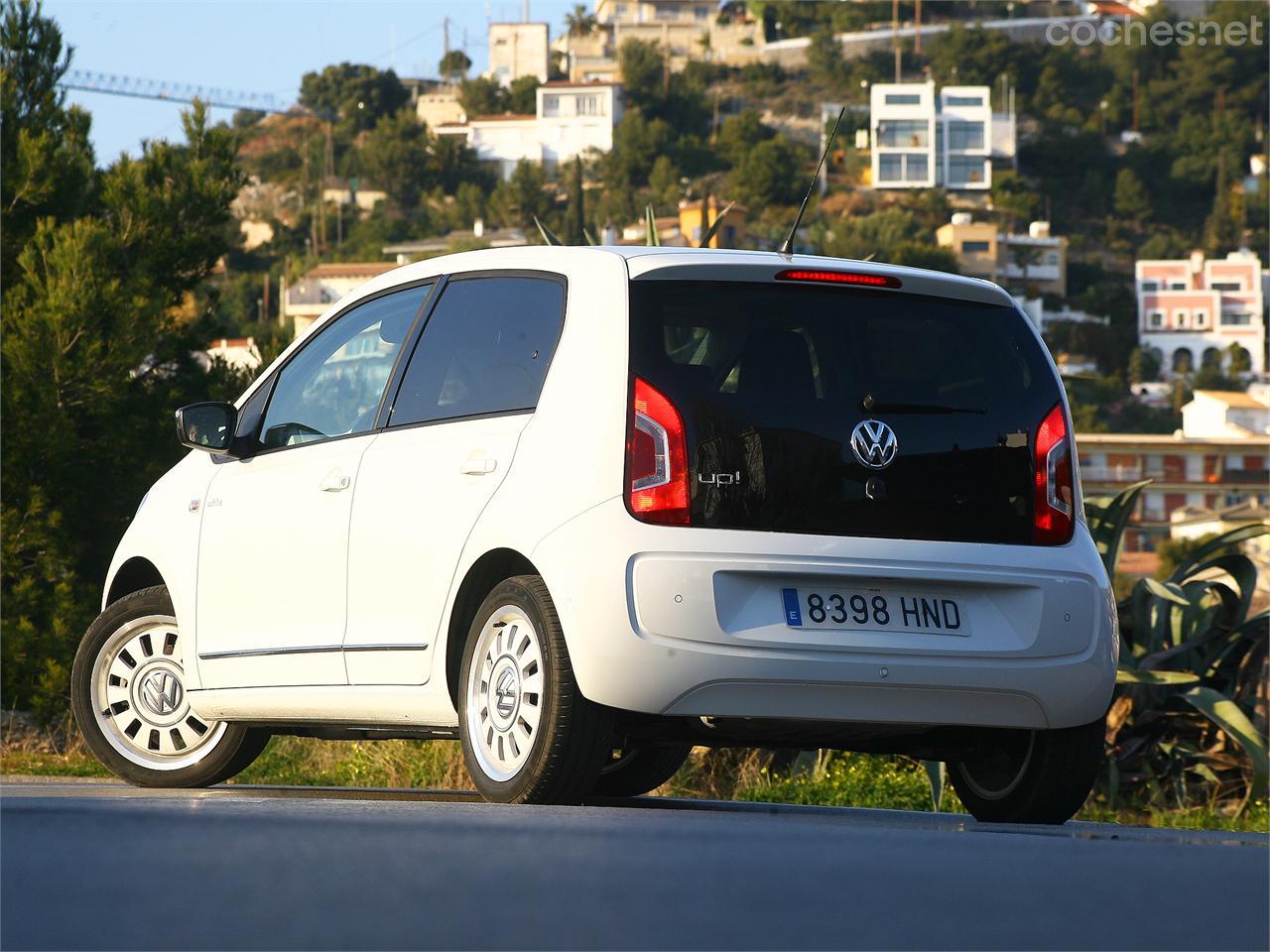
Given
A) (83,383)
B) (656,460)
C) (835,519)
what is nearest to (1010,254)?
(83,383)

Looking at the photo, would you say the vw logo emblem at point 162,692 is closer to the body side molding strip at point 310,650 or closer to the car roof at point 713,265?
the body side molding strip at point 310,650

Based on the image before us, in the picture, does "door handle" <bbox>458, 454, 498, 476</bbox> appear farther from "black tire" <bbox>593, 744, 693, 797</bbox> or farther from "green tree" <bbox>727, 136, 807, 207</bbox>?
"green tree" <bbox>727, 136, 807, 207</bbox>

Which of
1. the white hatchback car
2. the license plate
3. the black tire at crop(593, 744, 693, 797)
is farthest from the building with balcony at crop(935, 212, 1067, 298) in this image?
the license plate

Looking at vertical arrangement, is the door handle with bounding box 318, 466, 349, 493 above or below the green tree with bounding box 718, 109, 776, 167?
below

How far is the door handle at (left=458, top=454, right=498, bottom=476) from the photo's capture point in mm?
5849

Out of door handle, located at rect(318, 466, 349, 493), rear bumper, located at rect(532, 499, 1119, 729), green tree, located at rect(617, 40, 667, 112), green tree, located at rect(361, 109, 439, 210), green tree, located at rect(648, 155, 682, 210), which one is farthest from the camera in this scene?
green tree, located at rect(617, 40, 667, 112)

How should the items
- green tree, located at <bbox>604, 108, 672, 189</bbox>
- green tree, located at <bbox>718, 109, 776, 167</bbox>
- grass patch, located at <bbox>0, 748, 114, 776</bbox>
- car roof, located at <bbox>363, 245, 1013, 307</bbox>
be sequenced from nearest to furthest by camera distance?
car roof, located at <bbox>363, 245, 1013, 307</bbox>, grass patch, located at <bbox>0, 748, 114, 776</bbox>, green tree, located at <bbox>604, 108, 672, 189</bbox>, green tree, located at <bbox>718, 109, 776, 167</bbox>

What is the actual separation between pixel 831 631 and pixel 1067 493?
100 cm

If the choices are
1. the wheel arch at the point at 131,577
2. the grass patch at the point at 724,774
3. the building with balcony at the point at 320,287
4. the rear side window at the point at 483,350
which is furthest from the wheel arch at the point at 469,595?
the building with balcony at the point at 320,287

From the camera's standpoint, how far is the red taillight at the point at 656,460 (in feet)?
18.0

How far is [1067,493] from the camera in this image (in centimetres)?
602

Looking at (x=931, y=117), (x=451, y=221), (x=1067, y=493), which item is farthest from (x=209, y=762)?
(x=931, y=117)

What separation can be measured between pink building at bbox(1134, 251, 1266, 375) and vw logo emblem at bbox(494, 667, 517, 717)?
158 meters

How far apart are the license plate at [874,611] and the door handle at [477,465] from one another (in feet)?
3.17
